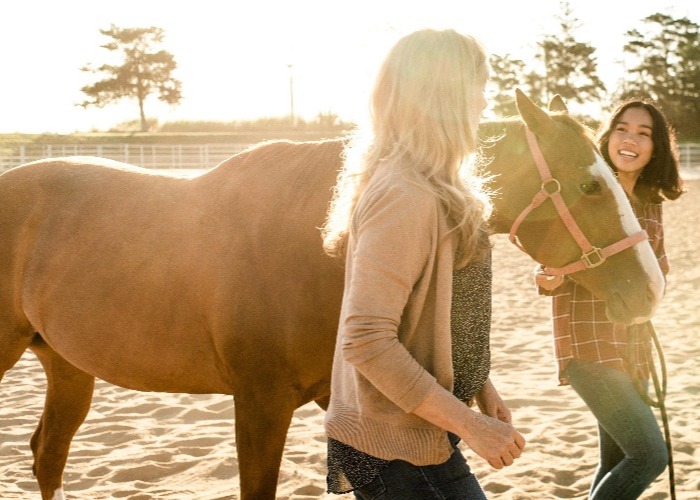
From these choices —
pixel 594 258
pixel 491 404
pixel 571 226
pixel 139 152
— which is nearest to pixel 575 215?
pixel 571 226

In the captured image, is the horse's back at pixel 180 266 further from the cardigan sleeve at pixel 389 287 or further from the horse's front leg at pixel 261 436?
the cardigan sleeve at pixel 389 287

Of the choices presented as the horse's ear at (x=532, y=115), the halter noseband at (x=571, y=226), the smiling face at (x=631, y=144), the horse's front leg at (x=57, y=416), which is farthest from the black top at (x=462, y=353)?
the horse's front leg at (x=57, y=416)

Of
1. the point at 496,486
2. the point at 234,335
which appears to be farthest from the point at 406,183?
the point at 496,486

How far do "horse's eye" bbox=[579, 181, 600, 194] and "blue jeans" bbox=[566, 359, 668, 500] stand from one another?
2.51 ft

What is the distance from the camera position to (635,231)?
233 cm

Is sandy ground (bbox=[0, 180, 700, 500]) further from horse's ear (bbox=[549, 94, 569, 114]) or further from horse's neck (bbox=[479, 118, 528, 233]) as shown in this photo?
horse's ear (bbox=[549, 94, 569, 114])

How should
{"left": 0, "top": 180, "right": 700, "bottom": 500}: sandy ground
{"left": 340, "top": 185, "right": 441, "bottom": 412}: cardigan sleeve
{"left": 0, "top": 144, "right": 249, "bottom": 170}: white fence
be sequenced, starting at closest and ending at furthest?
1. {"left": 340, "top": 185, "right": 441, "bottom": 412}: cardigan sleeve
2. {"left": 0, "top": 180, "right": 700, "bottom": 500}: sandy ground
3. {"left": 0, "top": 144, "right": 249, "bottom": 170}: white fence

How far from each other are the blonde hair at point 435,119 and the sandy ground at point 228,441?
2.67 metres

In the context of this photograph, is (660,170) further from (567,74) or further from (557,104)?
(567,74)

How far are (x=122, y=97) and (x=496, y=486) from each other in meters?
51.9

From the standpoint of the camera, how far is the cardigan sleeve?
1.46 meters

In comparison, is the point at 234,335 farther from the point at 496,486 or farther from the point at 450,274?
the point at 496,486

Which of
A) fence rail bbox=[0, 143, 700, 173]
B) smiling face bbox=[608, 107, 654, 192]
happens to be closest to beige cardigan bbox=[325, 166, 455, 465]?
smiling face bbox=[608, 107, 654, 192]

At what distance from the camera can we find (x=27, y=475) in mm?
4215
